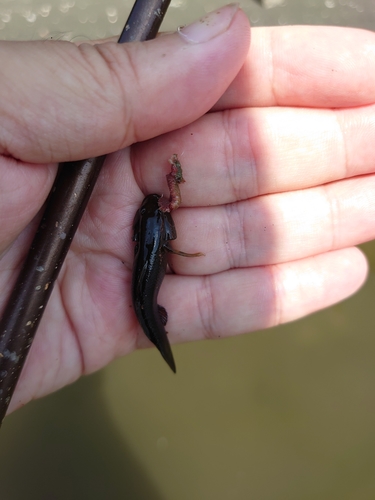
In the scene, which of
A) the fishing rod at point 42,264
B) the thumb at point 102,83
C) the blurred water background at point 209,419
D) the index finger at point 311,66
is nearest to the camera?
the thumb at point 102,83

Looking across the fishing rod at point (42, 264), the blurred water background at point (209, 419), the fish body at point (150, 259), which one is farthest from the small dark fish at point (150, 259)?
the blurred water background at point (209, 419)

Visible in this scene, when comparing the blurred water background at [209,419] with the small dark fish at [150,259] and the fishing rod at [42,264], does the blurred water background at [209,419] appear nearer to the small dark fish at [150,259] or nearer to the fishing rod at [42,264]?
the small dark fish at [150,259]

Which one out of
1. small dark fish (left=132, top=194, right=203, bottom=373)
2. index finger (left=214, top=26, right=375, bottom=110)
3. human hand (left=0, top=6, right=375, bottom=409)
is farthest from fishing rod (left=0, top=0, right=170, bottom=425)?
index finger (left=214, top=26, right=375, bottom=110)

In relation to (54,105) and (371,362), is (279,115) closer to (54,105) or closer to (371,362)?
(54,105)

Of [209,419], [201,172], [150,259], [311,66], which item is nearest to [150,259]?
[150,259]

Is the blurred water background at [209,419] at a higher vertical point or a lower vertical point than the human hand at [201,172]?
lower

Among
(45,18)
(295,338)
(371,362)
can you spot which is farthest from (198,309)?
(45,18)
